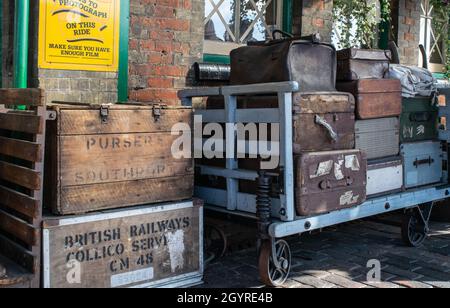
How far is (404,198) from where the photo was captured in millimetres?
4848

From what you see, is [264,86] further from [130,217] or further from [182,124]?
[130,217]

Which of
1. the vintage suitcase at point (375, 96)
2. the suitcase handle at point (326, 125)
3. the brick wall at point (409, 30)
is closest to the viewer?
the suitcase handle at point (326, 125)

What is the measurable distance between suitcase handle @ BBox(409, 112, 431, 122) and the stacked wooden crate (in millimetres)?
2294

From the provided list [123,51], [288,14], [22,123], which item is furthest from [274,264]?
[288,14]

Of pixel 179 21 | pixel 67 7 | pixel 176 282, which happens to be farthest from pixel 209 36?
pixel 176 282

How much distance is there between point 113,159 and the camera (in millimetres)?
3531

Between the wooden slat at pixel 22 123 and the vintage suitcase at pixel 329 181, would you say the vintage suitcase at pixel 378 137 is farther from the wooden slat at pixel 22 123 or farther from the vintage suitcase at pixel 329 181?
the wooden slat at pixel 22 123

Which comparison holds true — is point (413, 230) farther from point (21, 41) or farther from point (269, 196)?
point (21, 41)

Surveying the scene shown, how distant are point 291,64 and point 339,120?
22.9 inches

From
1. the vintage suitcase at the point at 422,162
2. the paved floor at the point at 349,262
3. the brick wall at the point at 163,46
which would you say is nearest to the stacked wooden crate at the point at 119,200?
the paved floor at the point at 349,262

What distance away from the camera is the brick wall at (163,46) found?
15.5 feet

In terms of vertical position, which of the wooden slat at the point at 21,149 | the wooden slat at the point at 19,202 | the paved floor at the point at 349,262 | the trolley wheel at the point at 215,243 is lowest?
the paved floor at the point at 349,262

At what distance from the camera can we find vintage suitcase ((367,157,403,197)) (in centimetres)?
453

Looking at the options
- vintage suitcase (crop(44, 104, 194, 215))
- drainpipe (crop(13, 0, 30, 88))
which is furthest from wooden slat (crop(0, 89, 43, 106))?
drainpipe (crop(13, 0, 30, 88))
